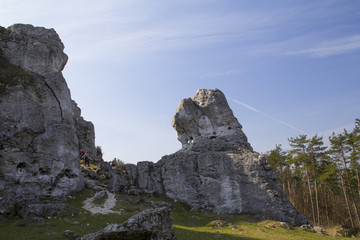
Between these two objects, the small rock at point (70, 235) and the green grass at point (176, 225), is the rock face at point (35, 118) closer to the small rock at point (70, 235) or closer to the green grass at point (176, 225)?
the green grass at point (176, 225)

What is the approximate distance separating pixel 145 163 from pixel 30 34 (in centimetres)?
2692

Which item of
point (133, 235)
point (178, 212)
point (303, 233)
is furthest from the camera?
point (178, 212)

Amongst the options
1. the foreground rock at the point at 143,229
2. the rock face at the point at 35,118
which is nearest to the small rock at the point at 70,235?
the foreground rock at the point at 143,229

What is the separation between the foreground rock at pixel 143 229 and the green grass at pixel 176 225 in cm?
684

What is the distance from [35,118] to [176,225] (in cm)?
2210

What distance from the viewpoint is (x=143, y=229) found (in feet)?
44.4

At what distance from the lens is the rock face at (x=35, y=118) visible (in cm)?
2973

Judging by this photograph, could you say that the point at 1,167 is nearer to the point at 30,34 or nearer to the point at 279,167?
the point at 30,34

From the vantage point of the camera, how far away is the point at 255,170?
3616 cm

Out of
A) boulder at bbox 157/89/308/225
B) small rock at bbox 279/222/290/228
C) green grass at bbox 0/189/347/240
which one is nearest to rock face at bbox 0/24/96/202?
green grass at bbox 0/189/347/240

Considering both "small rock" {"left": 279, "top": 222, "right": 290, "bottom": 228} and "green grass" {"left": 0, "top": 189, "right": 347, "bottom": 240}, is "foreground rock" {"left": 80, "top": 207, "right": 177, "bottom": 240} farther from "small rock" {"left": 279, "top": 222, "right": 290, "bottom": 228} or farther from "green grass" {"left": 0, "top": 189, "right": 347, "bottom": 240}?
"small rock" {"left": 279, "top": 222, "right": 290, "bottom": 228}

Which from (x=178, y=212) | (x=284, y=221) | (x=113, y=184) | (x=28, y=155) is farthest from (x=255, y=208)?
(x=28, y=155)

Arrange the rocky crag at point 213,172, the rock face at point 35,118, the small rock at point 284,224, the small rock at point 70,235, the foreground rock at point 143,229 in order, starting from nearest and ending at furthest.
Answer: the foreground rock at point 143,229 → the small rock at point 70,235 → the small rock at point 284,224 → the rock face at point 35,118 → the rocky crag at point 213,172

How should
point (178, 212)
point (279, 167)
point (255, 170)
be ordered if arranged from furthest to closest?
point (279, 167)
point (255, 170)
point (178, 212)
